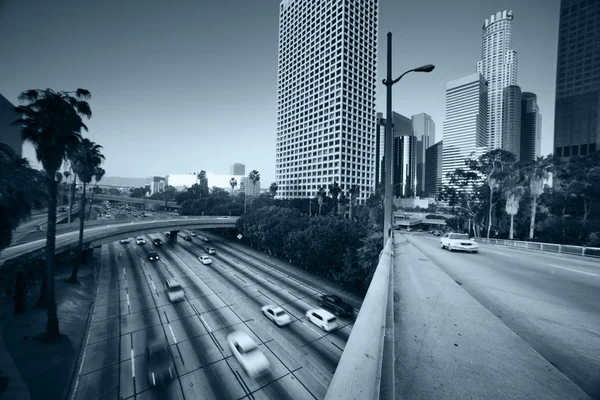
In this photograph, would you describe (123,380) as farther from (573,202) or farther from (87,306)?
(573,202)

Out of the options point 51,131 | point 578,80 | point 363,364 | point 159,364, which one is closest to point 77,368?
point 159,364

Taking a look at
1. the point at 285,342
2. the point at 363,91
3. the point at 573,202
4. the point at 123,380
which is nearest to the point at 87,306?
the point at 123,380

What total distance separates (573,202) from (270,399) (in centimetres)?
4716

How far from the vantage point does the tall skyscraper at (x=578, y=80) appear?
319ft

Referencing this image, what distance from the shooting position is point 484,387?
232cm

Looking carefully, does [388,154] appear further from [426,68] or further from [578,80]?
[578,80]

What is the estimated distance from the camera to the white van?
64.1 feet

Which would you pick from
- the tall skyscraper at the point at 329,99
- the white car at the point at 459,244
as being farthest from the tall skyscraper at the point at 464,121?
the white car at the point at 459,244

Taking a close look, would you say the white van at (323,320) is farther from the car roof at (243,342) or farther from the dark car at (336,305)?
the car roof at (243,342)

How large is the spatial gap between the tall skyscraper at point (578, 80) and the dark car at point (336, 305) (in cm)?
14467

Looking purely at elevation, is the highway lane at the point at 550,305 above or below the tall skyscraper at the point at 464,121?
below

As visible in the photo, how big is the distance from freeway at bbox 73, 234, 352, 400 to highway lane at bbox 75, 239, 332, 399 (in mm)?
61

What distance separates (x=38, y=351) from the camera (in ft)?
48.3

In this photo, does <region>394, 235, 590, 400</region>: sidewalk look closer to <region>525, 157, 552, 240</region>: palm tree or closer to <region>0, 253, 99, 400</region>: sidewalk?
<region>0, 253, 99, 400</region>: sidewalk
